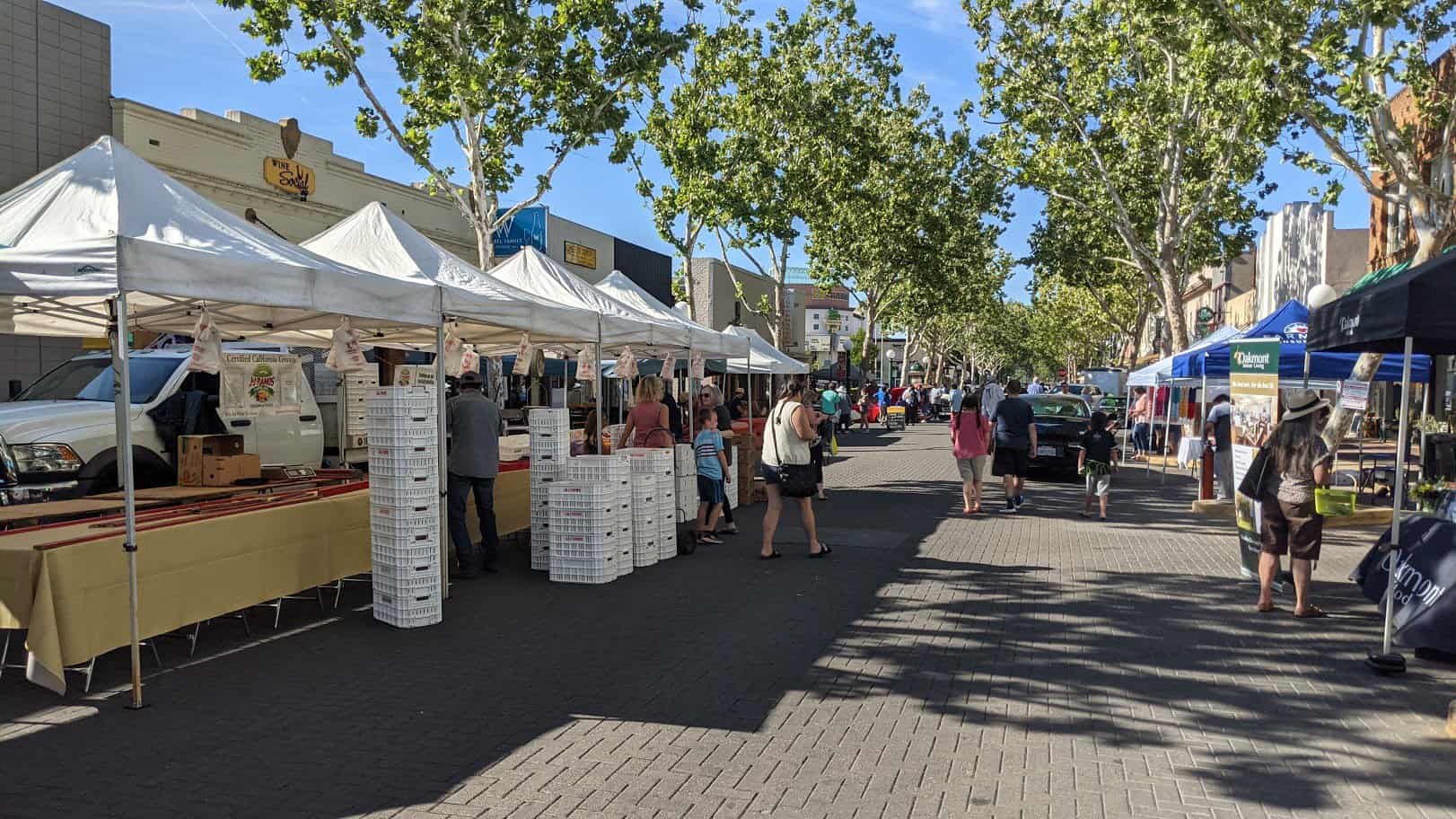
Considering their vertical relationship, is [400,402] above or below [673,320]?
below

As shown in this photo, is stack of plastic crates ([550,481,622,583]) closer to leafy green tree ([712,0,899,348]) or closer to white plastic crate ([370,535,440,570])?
white plastic crate ([370,535,440,570])

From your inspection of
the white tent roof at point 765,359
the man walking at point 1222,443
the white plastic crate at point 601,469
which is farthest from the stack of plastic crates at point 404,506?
the white tent roof at point 765,359

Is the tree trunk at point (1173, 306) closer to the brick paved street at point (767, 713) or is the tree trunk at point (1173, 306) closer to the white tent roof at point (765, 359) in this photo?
the white tent roof at point (765, 359)

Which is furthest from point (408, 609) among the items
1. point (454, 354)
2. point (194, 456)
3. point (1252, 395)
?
point (1252, 395)

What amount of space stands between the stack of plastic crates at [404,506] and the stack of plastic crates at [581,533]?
171cm

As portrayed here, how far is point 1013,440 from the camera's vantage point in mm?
14320

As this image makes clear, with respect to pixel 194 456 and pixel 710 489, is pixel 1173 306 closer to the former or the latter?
pixel 710 489

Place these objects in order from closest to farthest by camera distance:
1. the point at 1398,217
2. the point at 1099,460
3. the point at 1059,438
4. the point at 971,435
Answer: the point at 971,435 → the point at 1099,460 → the point at 1059,438 → the point at 1398,217

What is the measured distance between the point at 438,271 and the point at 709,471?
3.83m

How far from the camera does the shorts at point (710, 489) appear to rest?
11.6 metres

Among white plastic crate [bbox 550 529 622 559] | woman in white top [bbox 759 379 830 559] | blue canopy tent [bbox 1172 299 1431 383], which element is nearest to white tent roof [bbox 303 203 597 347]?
white plastic crate [bbox 550 529 622 559]

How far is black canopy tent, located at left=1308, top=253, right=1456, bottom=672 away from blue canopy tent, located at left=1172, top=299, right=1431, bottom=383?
7570mm

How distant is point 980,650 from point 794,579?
2625 mm

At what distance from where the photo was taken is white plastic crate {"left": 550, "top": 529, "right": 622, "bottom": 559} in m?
9.16
